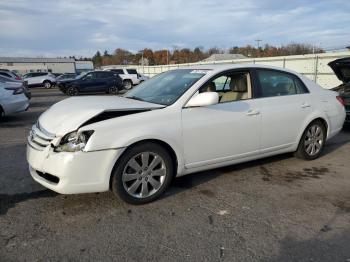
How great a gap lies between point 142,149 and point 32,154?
1.25 metres

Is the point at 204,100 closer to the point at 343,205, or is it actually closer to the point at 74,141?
the point at 74,141

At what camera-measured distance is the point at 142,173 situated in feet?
13.2

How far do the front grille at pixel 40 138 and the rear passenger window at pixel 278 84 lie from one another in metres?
2.98

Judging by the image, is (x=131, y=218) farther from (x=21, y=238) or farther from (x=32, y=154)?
(x=32, y=154)

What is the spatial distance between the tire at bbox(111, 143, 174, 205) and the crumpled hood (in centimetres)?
53

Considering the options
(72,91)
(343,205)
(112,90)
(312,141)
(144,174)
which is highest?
(144,174)

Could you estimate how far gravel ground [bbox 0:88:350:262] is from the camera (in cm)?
307

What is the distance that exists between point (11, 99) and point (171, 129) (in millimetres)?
7686

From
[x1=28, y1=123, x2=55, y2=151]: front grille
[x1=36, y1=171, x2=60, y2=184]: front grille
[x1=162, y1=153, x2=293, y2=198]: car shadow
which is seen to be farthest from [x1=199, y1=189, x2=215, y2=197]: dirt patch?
[x1=28, y1=123, x2=55, y2=151]: front grille

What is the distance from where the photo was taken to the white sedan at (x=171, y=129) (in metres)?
3.68

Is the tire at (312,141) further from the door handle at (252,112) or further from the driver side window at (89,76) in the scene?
the driver side window at (89,76)

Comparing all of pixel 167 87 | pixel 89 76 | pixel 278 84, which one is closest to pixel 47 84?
pixel 89 76

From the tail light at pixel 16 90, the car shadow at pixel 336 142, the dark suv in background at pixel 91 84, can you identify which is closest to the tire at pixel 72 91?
the dark suv in background at pixel 91 84

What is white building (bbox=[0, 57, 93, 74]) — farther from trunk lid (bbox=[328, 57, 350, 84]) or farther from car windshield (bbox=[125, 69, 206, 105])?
car windshield (bbox=[125, 69, 206, 105])
